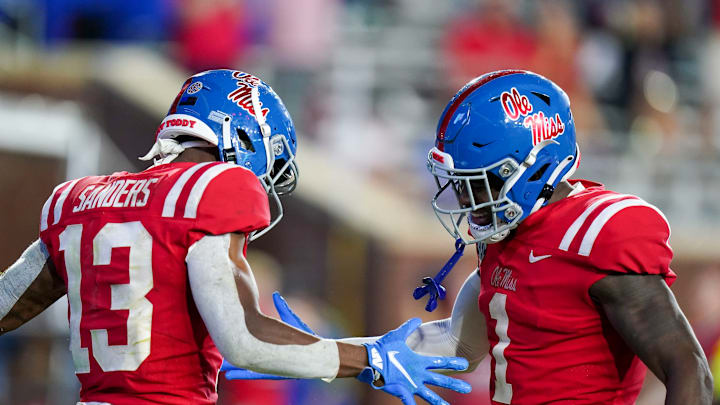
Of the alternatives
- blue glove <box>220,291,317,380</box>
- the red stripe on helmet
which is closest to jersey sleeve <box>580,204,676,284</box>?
the red stripe on helmet

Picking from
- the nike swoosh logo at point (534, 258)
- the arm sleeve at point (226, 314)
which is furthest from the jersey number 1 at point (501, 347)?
the arm sleeve at point (226, 314)

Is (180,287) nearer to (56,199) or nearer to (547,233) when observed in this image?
(56,199)

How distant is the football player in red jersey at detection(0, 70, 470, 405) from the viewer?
8.96 feet

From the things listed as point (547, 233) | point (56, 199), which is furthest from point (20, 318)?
point (547, 233)

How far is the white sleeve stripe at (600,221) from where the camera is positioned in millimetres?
2873

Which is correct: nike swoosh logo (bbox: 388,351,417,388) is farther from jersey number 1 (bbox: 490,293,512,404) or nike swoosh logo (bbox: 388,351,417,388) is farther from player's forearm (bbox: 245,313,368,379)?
jersey number 1 (bbox: 490,293,512,404)

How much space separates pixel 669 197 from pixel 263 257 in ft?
11.4

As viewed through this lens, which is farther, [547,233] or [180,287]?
[547,233]

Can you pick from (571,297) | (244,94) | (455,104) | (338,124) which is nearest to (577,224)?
(571,297)

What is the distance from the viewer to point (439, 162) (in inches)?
126

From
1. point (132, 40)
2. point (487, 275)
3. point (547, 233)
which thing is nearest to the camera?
point (547, 233)

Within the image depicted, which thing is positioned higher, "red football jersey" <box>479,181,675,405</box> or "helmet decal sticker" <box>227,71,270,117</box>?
"helmet decal sticker" <box>227,71,270,117</box>

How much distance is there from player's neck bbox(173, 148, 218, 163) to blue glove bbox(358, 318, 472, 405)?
0.72 m

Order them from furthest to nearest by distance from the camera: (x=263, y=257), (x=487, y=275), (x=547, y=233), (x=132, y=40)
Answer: (x=132, y=40), (x=263, y=257), (x=487, y=275), (x=547, y=233)
